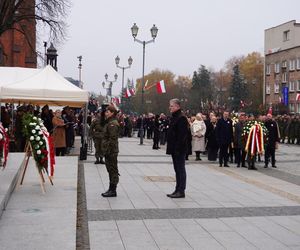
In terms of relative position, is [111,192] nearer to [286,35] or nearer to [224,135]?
[224,135]

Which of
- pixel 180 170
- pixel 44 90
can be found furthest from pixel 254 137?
pixel 44 90

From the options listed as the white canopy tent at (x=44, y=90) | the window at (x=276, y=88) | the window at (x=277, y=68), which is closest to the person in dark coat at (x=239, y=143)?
the white canopy tent at (x=44, y=90)

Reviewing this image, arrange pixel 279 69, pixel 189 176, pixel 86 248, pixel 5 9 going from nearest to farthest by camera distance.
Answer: pixel 86 248
pixel 189 176
pixel 5 9
pixel 279 69

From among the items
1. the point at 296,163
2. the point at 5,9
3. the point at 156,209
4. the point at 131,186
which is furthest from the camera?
the point at 5,9

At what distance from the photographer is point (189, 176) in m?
14.0

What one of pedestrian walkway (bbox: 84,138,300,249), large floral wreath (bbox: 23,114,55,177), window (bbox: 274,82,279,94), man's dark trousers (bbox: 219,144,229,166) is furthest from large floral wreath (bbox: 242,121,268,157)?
window (bbox: 274,82,279,94)

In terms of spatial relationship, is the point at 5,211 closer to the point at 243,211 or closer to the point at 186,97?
the point at 243,211

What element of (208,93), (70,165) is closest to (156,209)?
(70,165)

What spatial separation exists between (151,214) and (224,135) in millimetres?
8764

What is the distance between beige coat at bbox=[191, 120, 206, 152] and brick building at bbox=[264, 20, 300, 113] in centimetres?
4327

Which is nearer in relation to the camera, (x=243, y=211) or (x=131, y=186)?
Result: (x=243, y=211)

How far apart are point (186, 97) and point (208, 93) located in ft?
18.4

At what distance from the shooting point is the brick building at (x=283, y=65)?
65.7m

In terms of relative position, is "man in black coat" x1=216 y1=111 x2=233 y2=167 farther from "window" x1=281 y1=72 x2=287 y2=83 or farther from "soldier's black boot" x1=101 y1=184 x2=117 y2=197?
"window" x1=281 y1=72 x2=287 y2=83
